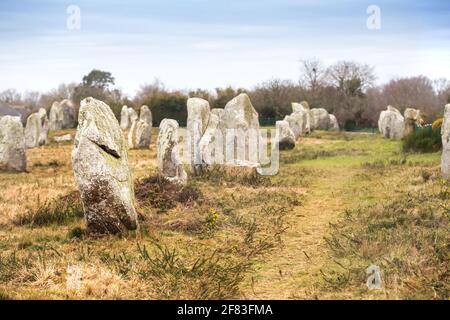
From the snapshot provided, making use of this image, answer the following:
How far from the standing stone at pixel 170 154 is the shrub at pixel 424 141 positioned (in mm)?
11199

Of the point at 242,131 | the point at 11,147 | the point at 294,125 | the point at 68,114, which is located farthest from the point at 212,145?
the point at 68,114

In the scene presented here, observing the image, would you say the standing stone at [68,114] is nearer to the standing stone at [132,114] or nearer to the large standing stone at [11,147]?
the standing stone at [132,114]

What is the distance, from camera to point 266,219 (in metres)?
10.9

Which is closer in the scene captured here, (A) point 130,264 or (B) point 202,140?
(A) point 130,264

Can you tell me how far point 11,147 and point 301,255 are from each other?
12.9 metres

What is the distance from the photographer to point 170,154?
45.8 feet

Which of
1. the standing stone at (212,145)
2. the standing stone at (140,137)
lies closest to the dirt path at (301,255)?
the standing stone at (212,145)

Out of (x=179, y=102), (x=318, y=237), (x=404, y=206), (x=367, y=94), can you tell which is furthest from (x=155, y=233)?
(x=367, y=94)

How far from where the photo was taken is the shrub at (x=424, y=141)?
70.5ft

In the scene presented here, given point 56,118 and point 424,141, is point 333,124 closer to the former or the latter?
point 56,118

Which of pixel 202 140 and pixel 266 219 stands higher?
pixel 202 140
